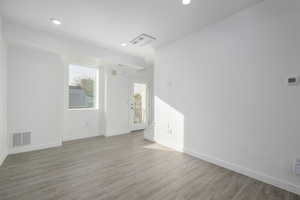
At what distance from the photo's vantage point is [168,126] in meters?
3.63

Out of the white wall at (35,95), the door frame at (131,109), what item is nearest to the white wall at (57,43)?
the white wall at (35,95)

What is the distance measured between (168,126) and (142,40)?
7.37 feet

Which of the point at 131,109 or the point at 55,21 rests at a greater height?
the point at 55,21

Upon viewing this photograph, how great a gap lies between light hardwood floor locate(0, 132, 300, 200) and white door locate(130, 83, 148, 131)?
7.82 feet

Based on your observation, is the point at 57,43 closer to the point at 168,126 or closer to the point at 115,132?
the point at 115,132

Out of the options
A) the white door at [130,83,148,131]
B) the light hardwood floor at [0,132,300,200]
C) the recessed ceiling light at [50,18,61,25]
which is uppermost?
the recessed ceiling light at [50,18,61,25]

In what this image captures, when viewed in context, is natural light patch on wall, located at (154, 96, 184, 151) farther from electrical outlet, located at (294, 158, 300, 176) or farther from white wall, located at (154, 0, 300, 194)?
electrical outlet, located at (294, 158, 300, 176)

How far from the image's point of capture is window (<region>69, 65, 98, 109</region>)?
169 inches

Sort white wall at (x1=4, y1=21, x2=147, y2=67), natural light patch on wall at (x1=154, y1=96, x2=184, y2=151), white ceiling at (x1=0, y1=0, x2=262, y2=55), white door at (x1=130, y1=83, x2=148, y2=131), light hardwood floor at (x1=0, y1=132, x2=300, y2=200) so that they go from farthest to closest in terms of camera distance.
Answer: white door at (x1=130, y1=83, x2=148, y2=131) < natural light patch on wall at (x1=154, y1=96, x2=184, y2=151) < white wall at (x1=4, y1=21, x2=147, y2=67) < white ceiling at (x1=0, y1=0, x2=262, y2=55) < light hardwood floor at (x1=0, y1=132, x2=300, y2=200)

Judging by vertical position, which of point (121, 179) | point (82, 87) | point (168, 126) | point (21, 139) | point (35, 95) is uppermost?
point (82, 87)

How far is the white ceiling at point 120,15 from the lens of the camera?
218 centimetres

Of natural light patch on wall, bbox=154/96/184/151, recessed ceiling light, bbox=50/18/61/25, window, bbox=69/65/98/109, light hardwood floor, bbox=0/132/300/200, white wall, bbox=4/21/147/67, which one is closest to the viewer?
light hardwood floor, bbox=0/132/300/200

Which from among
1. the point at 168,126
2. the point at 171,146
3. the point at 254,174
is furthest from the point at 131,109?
the point at 254,174

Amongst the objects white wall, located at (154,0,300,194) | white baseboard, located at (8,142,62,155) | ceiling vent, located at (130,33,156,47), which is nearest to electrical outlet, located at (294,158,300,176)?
white wall, located at (154,0,300,194)
